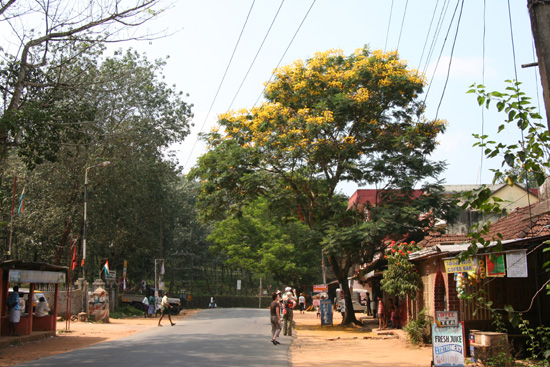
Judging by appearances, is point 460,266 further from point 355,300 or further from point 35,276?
point 355,300

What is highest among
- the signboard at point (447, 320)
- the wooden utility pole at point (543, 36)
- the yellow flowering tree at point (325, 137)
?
the yellow flowering tree at point (325, 137)

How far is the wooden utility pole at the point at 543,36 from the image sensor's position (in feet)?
21.9

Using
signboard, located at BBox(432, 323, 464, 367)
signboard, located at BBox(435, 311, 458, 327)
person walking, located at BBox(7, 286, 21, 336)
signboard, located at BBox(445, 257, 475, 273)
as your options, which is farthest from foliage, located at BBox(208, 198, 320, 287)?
signboard, located at BBox(432, 323, 464, 367)

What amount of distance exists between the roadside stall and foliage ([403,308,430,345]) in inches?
484

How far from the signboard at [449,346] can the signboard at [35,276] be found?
513 inches

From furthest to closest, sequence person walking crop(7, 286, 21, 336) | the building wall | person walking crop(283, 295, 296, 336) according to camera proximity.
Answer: the building wall < person walking crop(283, 295, 296, 336) < person walking crop(7, 286, 21, 336)

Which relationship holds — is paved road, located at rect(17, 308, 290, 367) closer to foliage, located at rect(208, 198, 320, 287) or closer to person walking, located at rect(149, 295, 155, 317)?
person walking, located at rect(149, 295, 155, 317)

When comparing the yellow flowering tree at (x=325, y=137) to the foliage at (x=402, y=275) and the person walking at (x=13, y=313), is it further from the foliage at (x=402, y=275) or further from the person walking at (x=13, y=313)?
the person walking at (x=13, y=313)

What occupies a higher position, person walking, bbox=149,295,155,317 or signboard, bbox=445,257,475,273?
signboard, bbox=445,257,475,273

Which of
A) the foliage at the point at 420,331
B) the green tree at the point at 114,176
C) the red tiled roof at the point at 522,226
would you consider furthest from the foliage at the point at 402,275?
the green tree at the point at 114,176

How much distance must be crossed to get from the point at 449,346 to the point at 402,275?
8199mm

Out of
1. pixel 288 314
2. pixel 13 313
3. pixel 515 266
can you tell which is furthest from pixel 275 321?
pixel 13 313

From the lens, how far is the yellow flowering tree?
23.3m

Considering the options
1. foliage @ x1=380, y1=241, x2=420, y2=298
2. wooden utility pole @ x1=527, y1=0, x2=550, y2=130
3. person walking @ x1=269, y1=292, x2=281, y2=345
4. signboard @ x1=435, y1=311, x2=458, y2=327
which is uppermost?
wooden utility pole @ x1=527, y1=0, x2=550, y2=130
